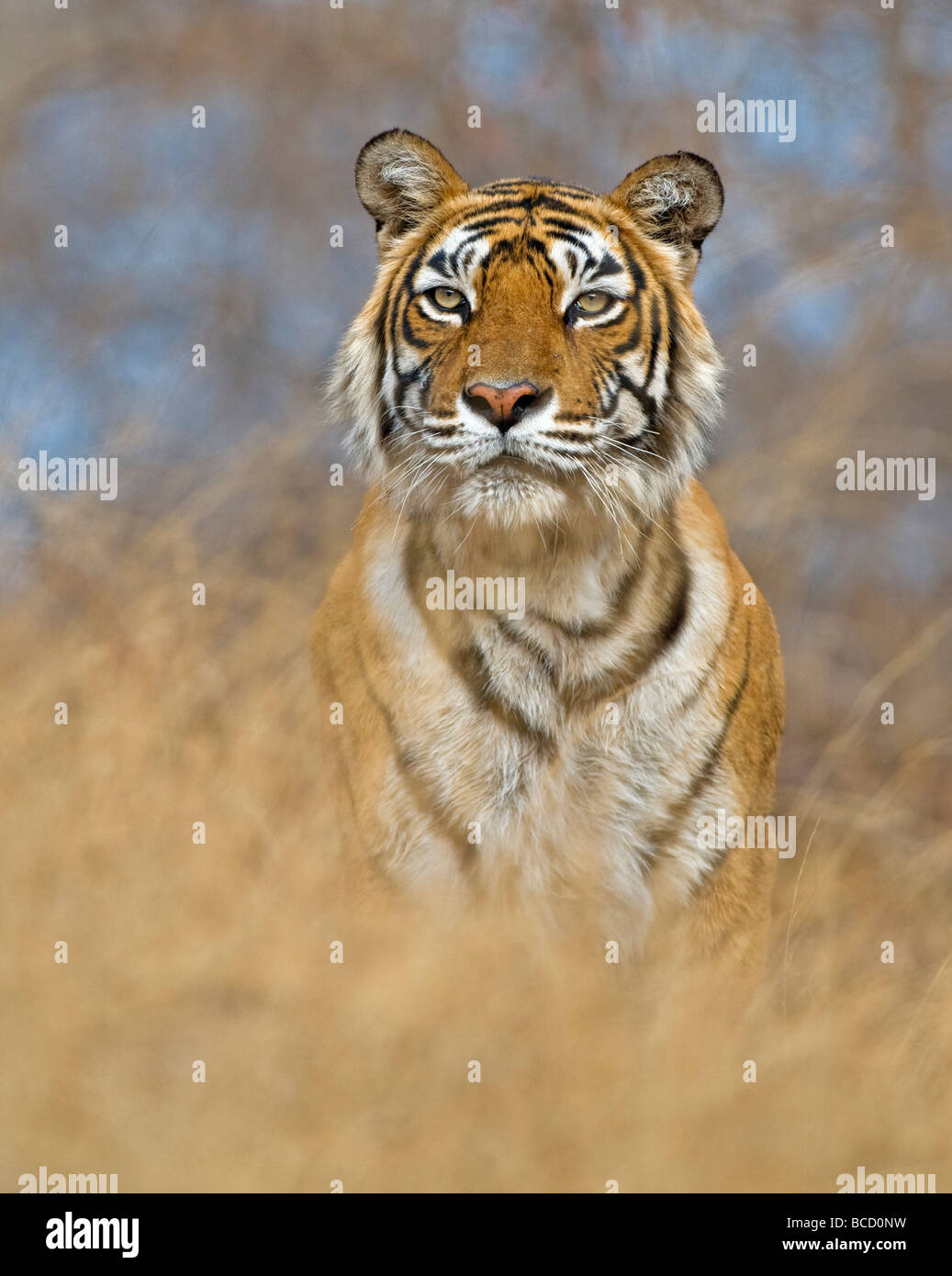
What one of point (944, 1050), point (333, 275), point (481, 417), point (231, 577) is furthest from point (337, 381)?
point (333, 275)

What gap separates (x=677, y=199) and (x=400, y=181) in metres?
0.72

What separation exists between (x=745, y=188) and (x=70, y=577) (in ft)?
12.9

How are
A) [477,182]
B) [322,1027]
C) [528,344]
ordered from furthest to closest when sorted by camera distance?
[477,182], [528,344], [322,1027]

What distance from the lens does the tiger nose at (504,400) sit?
11.2 ft

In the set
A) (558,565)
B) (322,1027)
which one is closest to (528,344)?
(558,565)

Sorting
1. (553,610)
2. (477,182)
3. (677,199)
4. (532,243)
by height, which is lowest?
(553,610)

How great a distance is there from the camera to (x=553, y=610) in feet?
12.4

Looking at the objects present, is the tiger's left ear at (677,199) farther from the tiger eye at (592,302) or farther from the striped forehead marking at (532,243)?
the tiger eye at (592,302)

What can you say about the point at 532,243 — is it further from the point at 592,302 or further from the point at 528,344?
the point at 528,344

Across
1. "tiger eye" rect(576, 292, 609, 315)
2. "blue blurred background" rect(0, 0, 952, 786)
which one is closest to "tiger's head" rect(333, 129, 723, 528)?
"tiger eye" rect(576, 292, 609, 315)

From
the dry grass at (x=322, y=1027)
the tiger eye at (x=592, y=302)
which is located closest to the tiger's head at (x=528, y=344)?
the tiger eye at (x=592, y=302)

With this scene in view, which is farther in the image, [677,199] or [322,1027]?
[677,199]

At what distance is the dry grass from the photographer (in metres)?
2.42

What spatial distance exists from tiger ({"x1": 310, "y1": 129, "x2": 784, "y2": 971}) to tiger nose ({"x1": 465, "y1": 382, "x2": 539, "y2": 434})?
0.03ft
